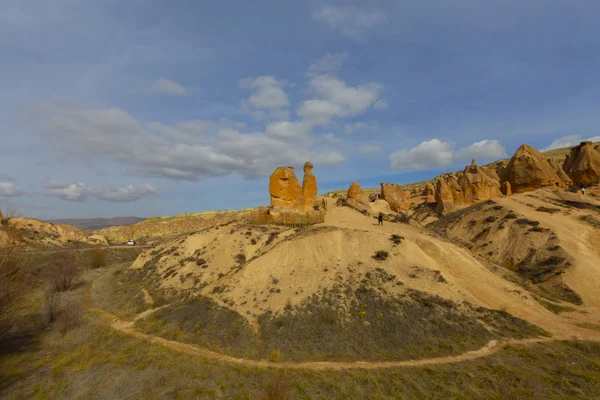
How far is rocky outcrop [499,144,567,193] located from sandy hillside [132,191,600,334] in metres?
21.8

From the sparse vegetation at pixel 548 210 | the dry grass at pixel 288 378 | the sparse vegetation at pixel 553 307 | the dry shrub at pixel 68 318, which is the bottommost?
the sparse vegetation at pixel 553 307

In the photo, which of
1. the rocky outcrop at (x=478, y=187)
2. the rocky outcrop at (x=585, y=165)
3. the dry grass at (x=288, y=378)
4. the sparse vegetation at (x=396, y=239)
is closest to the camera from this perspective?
the dry grass at (x=288, y=378)

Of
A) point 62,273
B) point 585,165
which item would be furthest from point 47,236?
point 585,165

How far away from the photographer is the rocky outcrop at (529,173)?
4400 centimetres

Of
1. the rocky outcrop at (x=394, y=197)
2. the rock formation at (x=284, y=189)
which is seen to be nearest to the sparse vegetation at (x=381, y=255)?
the rock formation at (x=284, y=189)

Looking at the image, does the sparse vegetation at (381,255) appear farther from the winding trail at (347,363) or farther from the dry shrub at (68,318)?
the dry shrub at (68,318)

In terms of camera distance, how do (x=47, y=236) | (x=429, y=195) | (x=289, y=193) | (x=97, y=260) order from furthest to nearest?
(x=47, y=236) < (x=429, y=195) < (x=97, y=260) < (x=289, y=193)

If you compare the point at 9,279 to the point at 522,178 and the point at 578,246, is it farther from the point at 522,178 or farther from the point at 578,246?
the point at 522,178

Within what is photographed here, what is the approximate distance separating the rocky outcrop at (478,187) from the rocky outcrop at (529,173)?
8.72 ft

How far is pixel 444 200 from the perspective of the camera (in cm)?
4906

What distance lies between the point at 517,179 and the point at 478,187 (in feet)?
19.2

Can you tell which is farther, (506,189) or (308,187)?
(506,189)

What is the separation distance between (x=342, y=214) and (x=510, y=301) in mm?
21838

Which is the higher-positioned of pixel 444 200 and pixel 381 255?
pixel 444 200
